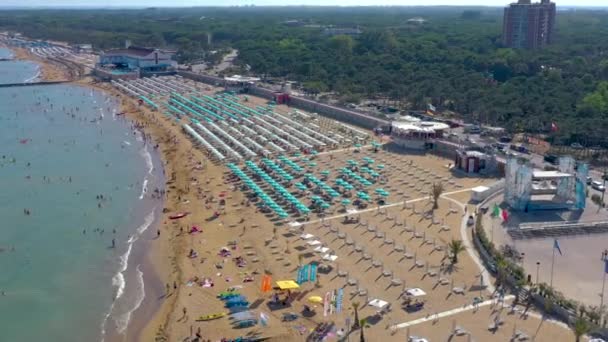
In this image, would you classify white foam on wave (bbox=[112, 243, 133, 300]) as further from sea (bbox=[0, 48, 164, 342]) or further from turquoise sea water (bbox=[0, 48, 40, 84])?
turquoise sea water (bbox=[0, 48, 40, 84])

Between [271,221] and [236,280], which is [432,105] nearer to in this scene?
[271,221]

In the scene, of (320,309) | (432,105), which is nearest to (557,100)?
(432,105)

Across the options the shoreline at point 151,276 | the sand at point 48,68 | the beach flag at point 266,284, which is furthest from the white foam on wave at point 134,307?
the sand at point 48,68

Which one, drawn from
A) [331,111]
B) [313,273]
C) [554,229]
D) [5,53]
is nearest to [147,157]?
[331,111]

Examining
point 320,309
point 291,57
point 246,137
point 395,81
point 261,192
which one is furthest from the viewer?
point 291,57

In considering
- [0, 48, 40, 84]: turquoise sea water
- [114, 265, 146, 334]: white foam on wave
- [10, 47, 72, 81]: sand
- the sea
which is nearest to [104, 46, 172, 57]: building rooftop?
[10, 47, 72, 81]: sand

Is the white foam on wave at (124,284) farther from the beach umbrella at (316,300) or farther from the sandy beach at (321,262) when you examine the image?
the beach umbrella at (316,300)

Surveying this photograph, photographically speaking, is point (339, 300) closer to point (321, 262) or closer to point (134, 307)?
point (321, 262)
